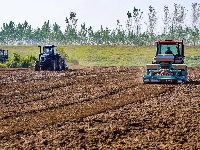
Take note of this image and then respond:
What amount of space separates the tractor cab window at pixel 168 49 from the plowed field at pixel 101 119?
5.30 metres

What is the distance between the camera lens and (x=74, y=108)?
1340cm

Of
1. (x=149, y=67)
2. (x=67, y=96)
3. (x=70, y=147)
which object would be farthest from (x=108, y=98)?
(x=70, y=147)

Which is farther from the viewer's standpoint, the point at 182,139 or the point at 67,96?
the point at 67,96

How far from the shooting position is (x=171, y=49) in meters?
23.4

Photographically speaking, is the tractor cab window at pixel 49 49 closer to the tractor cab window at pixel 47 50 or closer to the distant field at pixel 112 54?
the tractor cab window at pixel 47 50

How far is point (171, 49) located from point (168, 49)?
0.54ft

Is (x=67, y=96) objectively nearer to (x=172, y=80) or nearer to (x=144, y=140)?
(x=172, y=80)

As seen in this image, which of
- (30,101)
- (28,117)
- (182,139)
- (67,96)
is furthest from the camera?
(67,96)

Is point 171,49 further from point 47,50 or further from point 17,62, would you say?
point 17,62

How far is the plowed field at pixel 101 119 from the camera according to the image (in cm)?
871

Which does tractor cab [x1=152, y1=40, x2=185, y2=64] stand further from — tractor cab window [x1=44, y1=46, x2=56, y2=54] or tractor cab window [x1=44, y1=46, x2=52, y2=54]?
tractor cab window [x1=44, y1=46, x2=52, y2=54]

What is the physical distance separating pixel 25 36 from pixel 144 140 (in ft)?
458

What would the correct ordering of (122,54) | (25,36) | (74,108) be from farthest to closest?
(25,36)
(122,54)
(74,108)

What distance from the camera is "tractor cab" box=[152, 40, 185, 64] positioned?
2292 centimetres
